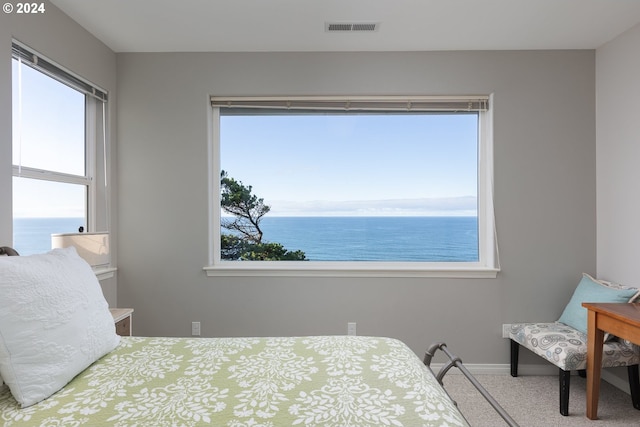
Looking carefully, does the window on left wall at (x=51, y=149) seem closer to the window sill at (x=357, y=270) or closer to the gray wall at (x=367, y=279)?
the gray wall at (x=367, y=279)

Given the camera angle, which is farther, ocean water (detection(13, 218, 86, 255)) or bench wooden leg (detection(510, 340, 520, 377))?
bench wooden leg (detection(510, 340, 520, 377))

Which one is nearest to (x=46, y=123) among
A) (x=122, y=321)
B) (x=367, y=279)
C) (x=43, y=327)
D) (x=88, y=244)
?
(x=88, y=244)

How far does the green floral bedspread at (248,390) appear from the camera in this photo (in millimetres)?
1130

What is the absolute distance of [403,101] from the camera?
9.90 feet

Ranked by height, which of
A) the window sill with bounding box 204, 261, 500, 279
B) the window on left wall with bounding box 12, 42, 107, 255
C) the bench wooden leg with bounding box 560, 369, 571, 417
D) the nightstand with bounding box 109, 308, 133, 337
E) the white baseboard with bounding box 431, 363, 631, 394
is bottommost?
the white baseboard with bounding box 431, 363, 631, 394

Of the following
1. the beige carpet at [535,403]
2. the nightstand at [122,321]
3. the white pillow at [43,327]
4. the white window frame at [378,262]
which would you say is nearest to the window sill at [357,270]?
the white window frame at [378,262]

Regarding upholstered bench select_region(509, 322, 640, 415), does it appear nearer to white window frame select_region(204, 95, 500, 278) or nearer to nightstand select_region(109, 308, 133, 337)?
white window frame select_region(204, 95, 500, 278)

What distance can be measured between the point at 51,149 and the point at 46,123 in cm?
17

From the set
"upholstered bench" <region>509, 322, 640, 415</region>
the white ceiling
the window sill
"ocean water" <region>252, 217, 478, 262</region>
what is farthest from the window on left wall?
"upholstered bench" <region>509, 322, 640, 415</region>

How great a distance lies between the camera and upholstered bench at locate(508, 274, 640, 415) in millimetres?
2295

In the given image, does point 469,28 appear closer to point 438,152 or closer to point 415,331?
point 438,152

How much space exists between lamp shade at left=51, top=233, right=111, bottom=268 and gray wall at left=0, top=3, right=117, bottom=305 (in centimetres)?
33

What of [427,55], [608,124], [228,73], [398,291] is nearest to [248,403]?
[398,291]

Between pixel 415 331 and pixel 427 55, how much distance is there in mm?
2276
